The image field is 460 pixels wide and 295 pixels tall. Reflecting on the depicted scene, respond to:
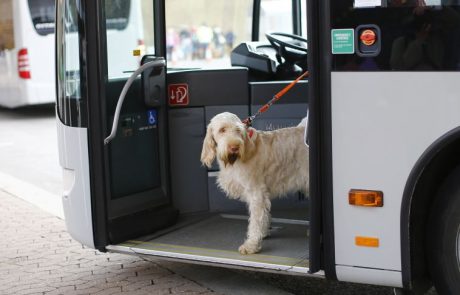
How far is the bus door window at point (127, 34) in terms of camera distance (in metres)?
5.35

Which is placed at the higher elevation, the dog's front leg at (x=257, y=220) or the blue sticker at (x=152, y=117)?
the blue sticker at (x=152, y=117)

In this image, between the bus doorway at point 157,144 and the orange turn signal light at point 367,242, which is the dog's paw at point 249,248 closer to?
the bus doorway at point 157,144

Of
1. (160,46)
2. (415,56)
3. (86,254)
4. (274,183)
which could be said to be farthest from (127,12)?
(415,56)

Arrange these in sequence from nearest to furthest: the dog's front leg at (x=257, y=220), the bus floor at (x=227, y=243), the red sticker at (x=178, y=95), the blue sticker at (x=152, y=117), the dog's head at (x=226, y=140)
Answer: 1. the bus floor at (x=227, y=243)
2. the dog's head at (x=226, y=140)
3. the dog's front leg at (x=257, y=220)
4. the blue sticker at (x=152, y=117)
5. the red sticker at (x=178, y=95)

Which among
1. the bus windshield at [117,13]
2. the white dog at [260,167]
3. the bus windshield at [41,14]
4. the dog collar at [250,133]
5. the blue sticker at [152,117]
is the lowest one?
the white dog at [260,167]

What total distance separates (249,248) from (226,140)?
28.6 inches

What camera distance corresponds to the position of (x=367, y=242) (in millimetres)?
4199

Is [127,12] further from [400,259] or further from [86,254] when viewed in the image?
[400,259]

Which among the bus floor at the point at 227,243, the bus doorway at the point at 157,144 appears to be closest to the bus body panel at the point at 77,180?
the bus doorway at the point at 157,144

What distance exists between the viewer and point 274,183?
5508 millimetres

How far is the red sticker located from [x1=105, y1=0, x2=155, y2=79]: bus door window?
45 centimetres

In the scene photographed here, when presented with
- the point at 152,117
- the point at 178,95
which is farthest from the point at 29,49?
the point at 152,117

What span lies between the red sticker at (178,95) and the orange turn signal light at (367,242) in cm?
240

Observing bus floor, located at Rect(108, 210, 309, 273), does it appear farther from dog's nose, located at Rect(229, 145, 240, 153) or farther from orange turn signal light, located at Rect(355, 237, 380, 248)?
dog's nose, located at Rect(229, 145, 240, 153)
